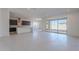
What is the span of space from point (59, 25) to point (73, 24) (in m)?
1.22

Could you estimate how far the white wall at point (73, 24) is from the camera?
8.77 m

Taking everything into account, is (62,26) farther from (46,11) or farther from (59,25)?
(46,11)

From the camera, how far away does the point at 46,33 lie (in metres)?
9.50

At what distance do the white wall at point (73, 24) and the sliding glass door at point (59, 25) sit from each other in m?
0.42

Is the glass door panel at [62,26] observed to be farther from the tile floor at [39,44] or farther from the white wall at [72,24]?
the tile floor at [39,44]

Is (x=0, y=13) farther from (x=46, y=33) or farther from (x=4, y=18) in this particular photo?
(x=46, y=33)

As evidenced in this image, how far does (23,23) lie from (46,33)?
408 centimetres

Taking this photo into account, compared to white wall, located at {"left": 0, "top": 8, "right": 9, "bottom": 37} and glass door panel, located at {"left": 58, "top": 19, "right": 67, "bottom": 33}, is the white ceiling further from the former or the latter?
glass door panel, located at {"left": 58, "top": 19, "right": 67, "bottom": 33}

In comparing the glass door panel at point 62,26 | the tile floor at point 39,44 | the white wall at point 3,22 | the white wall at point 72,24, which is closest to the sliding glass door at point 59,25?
the glass door panel at point 62,26

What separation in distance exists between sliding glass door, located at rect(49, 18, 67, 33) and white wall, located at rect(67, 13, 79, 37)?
1.38ft

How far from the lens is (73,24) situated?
9.09 m

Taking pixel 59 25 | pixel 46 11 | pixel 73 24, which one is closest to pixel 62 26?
pixel 59 25
